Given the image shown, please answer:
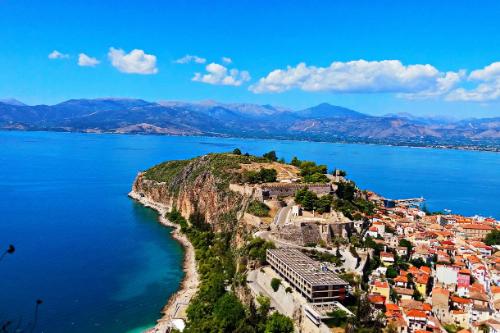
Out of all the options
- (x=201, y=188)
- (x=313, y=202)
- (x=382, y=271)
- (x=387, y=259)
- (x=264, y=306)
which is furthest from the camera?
(x=201, y=188)

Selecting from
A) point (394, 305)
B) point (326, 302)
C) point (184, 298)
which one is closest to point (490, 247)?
point (394, 305)

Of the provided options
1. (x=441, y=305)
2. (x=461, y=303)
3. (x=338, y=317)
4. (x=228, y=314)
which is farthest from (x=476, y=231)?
(x=228, y=314)

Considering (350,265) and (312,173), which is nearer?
(350,265)

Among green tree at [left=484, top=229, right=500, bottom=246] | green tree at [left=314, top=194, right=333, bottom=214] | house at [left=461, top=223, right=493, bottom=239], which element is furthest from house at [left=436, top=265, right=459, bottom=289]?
house at [left=461, top=223, right=493, bottom=239]

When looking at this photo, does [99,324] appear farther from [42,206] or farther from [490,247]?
[42,206]

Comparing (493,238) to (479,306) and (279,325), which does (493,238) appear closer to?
(479,306)

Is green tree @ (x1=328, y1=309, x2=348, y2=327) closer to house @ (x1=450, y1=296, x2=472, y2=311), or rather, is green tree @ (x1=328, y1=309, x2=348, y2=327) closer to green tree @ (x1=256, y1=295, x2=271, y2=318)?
green tree @ (x1=256, y1=295, x2=271, y2=318)

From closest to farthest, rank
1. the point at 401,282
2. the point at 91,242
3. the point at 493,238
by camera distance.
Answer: the point at 401,282
the point at 493,238
the point at 91,242
